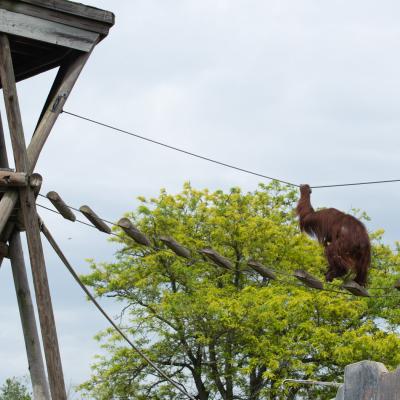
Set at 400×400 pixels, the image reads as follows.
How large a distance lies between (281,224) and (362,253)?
16.9 meters

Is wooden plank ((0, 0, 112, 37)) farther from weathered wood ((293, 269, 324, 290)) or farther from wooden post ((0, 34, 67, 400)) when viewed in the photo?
weathered wood ((293, 269, 324, 290))

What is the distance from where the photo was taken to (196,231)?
85.8 feet

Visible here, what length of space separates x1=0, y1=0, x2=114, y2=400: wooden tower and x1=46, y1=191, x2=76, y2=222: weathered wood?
19 cm

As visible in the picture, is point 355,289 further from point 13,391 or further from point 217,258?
point 13,391

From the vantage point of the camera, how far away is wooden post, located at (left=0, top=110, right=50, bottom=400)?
796 centimetres

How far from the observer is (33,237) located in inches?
295

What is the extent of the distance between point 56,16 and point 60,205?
1822 millimetres

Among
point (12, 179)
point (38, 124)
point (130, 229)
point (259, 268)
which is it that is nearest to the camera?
point (12, 179)

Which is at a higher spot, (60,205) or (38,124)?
(38,124)

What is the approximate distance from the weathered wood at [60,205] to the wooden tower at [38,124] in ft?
0.64

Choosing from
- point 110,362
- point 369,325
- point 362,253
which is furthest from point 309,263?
point 362,253

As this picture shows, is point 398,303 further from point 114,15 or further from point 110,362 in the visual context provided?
point 114,15

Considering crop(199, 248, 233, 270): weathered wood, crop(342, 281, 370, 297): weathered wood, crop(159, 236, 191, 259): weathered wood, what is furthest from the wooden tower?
crop(342, 281, 370, 297): weathered wood

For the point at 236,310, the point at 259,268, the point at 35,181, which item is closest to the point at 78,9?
the point at 35,181
